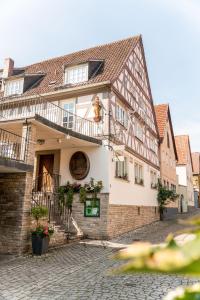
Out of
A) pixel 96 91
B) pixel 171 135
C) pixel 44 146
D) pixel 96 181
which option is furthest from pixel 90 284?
pixel 171 135

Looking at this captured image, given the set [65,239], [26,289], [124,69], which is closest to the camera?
[26,289]

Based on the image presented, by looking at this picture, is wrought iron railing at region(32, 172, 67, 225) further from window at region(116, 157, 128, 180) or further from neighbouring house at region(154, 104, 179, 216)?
neighbouring house at region(154, 104, 179, 216)

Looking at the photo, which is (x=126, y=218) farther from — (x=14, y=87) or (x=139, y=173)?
(x=14, y=87)

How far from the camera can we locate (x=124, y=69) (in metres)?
17.3

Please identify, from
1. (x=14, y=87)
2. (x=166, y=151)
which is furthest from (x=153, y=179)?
(x=14, y=87)

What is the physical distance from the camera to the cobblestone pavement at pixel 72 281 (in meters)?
5.61

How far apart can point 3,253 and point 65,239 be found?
9.74ft

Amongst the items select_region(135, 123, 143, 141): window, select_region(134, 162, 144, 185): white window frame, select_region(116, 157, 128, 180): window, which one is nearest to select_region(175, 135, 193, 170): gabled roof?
select_region(135, 123, 143, 141): window

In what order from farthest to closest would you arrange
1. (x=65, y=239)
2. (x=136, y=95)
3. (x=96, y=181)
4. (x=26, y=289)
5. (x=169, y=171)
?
(x=169, y=171), (x=136, y=95), (x=96, y=181), (x=65, y=239), (x=26, y=289)

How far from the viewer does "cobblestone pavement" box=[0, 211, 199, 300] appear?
18.4 feet

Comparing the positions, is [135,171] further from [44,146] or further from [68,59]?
[68,59]

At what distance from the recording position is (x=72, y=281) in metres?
6.59

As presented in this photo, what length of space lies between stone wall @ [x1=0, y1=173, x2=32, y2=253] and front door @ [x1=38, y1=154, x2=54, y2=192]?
493 centimetres

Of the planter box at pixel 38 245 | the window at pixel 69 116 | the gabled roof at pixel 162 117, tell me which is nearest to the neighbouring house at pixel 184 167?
the gabled roof at pixel 162 117
